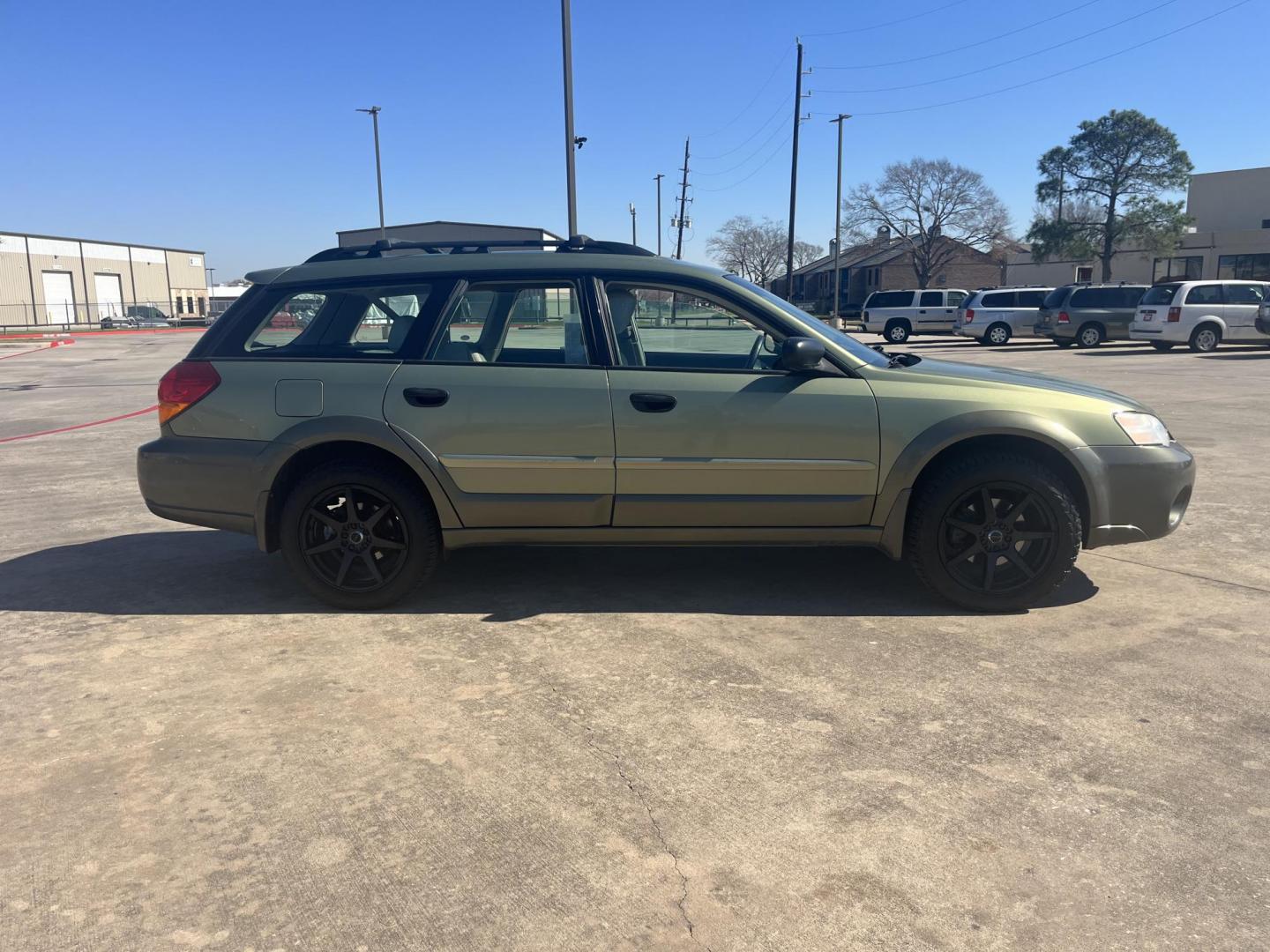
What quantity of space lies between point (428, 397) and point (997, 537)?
2751 mm

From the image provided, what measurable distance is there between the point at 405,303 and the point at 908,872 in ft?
11.0

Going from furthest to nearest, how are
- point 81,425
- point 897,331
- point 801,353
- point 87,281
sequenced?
1. point 87,281
2. point 897,331
3. point 81,425
4. point 801,353

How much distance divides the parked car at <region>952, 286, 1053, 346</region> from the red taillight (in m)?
29.6

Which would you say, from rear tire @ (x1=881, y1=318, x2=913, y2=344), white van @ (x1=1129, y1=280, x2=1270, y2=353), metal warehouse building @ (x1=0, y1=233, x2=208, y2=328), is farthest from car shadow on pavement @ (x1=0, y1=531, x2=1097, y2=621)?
metal warehouse building @ (x1=0, y1=233, x2=208, y2=328)

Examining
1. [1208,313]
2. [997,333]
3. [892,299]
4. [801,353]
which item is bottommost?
[997,333]

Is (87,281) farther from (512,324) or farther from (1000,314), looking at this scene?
(512,324)

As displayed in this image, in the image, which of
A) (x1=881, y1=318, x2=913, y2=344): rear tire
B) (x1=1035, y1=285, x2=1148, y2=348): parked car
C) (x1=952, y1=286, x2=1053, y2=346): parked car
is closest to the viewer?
(x1=1035, y1=285, x2=1148, y2=348): parked car

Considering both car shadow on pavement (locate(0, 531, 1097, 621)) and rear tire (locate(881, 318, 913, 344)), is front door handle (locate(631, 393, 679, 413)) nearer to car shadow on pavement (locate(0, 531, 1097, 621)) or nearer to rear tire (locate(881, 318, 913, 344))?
car shadow on pavement (locate(0, 531, 1097, 621))

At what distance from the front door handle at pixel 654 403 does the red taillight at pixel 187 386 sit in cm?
207

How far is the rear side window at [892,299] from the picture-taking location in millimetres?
34812

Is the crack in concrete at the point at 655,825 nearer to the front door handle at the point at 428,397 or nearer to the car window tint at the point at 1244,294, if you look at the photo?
the front door handle at the point at 428,397

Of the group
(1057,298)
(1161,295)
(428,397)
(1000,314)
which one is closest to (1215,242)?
(1000,314)

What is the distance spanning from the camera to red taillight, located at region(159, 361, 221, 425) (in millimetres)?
4402

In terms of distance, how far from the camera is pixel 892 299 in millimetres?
35094
